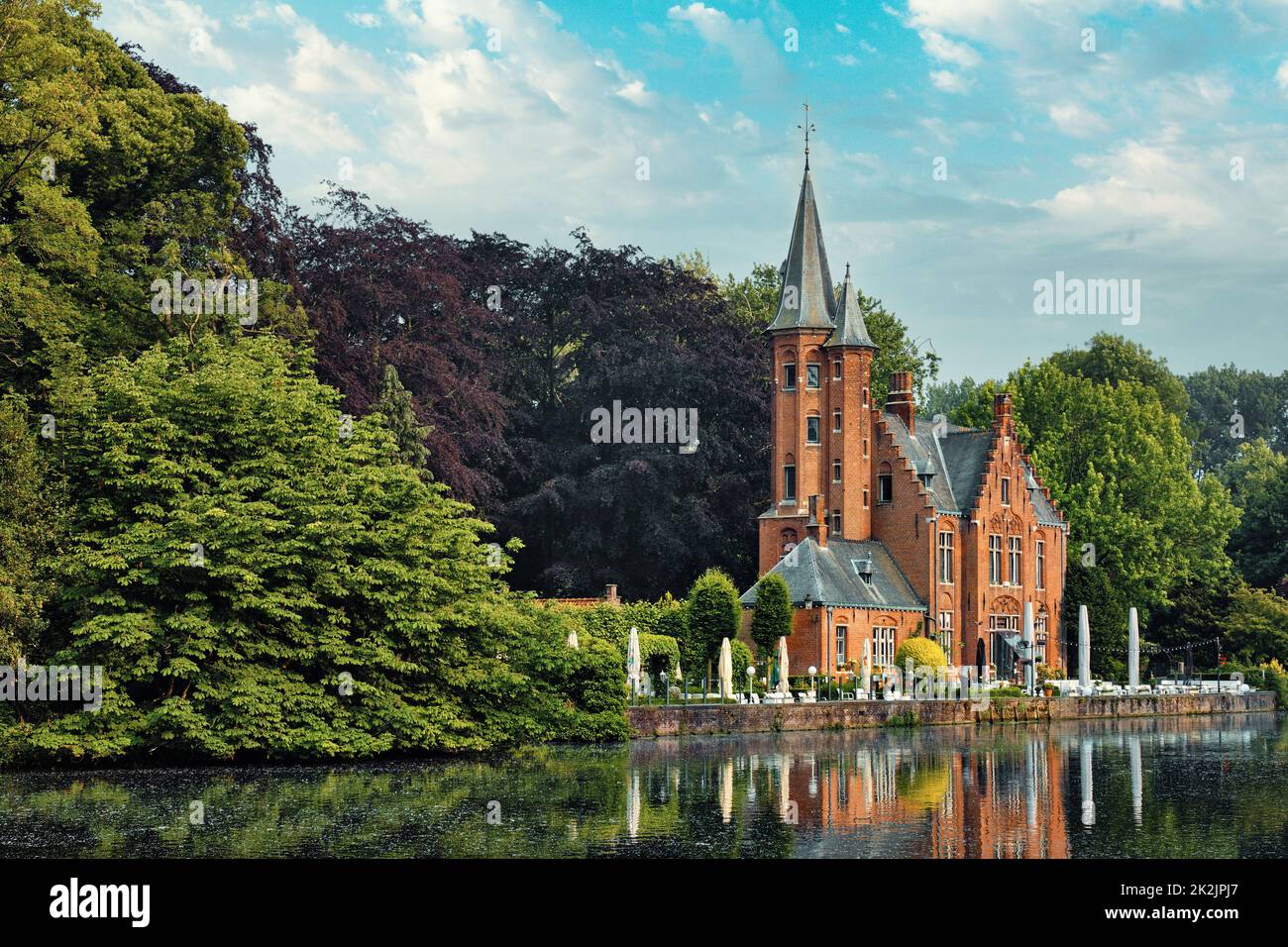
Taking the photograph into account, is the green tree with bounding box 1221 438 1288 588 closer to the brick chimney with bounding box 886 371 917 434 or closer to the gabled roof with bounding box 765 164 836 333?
the brick chimney with bounding box 886 371 917 434

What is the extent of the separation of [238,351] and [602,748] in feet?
37.9

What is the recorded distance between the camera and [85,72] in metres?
38.6

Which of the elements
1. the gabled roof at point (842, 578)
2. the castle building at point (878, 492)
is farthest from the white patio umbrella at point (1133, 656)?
the gabled roof at point (842, 578)

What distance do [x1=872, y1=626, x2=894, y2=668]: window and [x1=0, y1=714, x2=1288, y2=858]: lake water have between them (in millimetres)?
19278

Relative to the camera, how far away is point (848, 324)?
61.1m

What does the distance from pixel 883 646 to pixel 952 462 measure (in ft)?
32.0

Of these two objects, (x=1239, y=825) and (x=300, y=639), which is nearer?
(x=1239, y=825)

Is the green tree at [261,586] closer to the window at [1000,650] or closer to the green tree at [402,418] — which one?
the green tree at [402,418]

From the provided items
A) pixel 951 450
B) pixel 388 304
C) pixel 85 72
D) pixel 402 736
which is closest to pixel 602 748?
pixel 402 736

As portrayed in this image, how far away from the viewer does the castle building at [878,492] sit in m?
60.0

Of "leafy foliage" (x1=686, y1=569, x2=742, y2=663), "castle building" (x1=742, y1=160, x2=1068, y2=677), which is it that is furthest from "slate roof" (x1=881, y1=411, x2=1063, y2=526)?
"leafy foliage" (x1=686, y1=569, x2=742, y2=663)

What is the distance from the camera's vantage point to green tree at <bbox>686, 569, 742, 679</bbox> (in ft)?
162

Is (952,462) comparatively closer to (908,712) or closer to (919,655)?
(919,655)
